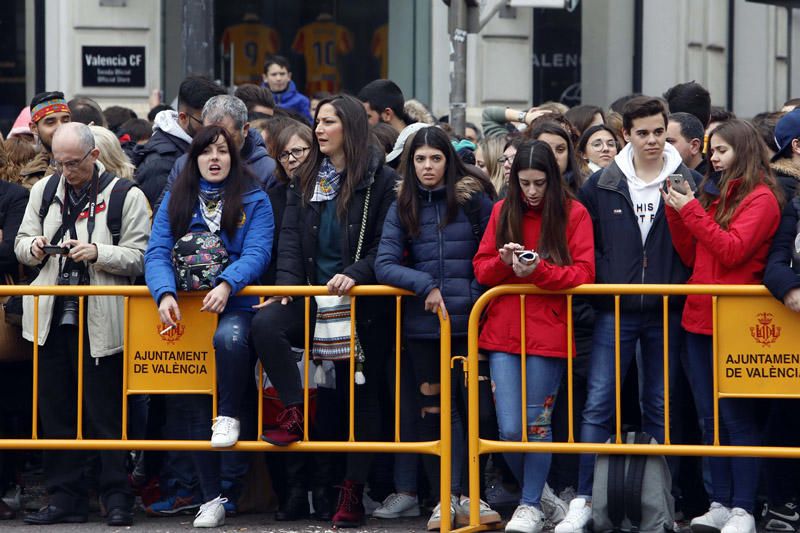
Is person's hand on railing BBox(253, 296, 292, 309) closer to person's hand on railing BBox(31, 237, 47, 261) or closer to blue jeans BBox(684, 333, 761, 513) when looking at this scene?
person's hand on railing BBox(31, 237, 47, 261)

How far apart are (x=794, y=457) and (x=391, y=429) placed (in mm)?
2099

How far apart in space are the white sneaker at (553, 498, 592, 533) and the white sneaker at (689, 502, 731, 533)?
1.75ft

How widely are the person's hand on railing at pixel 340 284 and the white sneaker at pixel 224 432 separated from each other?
33.4 inches

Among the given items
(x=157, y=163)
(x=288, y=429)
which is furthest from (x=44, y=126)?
(x=288, y=429)

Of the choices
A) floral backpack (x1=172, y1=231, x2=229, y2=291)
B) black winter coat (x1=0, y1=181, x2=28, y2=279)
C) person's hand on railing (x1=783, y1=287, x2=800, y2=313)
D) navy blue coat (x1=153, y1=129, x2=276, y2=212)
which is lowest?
person's hand on railing (x1=783, y1=287, x2=800, y2=313)

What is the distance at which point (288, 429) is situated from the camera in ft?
25.5

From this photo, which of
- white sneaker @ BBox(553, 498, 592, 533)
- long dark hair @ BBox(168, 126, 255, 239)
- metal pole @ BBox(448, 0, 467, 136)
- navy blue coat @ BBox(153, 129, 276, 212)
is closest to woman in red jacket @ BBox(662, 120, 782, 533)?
white sneaker @ BBox(553, 498, 592, 533)

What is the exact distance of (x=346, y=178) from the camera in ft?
26.2

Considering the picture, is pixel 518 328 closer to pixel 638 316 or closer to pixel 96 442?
pixel 638 316

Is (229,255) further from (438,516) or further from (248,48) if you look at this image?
(248,48)

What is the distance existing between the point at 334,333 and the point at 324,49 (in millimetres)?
11785

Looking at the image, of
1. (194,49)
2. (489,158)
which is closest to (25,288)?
(489,158)

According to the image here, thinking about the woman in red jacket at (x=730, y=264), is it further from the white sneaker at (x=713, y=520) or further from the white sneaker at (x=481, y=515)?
the white sneaker at (x=481, y=515)

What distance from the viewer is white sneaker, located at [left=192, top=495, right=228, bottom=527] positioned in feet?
26.0
